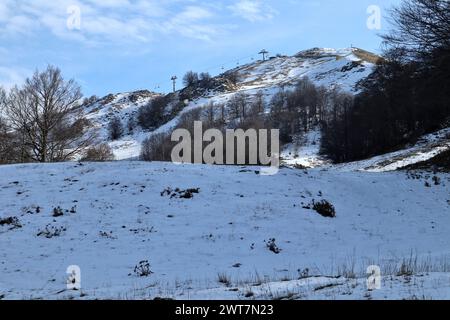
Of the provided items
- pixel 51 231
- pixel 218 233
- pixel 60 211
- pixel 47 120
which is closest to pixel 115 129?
pixel 47 120

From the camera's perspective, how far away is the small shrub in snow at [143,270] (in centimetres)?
1129

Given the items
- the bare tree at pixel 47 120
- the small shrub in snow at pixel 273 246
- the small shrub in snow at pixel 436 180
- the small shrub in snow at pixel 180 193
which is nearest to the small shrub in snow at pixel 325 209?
the small shrub in snow at pixel 273 246

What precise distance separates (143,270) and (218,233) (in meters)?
3.68

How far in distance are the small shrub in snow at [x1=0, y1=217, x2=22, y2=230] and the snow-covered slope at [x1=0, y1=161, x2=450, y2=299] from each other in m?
0.04

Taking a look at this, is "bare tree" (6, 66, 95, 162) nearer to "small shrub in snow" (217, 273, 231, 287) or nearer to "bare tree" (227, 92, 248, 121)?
"small shrub in snow" (217, 273, 231, 287)

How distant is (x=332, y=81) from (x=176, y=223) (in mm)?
146546

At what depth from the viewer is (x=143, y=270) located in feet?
37.5

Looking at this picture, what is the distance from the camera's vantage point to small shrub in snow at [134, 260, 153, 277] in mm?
11289

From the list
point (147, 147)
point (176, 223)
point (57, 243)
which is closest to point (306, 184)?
point (176, 223)

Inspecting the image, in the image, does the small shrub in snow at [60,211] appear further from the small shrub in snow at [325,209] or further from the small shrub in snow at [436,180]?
the small shrub in snow at [436,180]

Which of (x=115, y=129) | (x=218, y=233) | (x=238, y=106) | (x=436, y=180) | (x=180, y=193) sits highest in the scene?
(x=238, y=106)

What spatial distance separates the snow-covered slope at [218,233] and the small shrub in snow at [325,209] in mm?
370

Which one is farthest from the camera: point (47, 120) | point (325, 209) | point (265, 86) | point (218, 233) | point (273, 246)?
point (265, 86)

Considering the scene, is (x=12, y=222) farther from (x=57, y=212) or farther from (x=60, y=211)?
(x=60, y=211)
